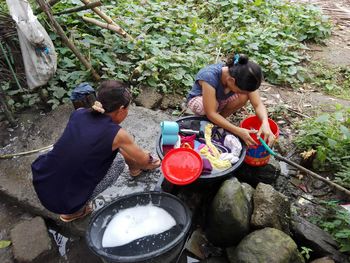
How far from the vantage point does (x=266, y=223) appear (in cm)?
250

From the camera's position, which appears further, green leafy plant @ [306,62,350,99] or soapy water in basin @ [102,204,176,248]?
green leafy plant @ [306,62,350,99]

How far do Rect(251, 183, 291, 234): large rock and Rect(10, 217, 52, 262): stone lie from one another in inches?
66.2

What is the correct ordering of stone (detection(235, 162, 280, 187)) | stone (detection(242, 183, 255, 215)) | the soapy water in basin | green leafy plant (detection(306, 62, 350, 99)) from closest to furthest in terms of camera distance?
the soapy water in basin
stone (detection(242, 183, 255, 215))
stone (detection(235, 162, 280, 187))
green leafy plant (detection(306, 62, 350, 99))

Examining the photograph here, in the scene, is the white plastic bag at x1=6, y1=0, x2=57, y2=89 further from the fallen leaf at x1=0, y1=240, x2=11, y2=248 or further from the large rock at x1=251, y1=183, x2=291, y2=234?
the large rock at x1=251, y1=183, x2=291, y2=234

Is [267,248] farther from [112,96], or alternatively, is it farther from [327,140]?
[327,140]

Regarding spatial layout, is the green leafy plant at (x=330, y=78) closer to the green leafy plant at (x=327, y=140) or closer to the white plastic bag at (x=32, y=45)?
the green leafy plant at (x=327, y=140)

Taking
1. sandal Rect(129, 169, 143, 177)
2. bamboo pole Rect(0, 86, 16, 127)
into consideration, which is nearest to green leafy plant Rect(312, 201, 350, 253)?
sandal Rect(129, 169, 143, 177)

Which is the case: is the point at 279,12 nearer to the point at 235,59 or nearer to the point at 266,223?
the point at 235,59

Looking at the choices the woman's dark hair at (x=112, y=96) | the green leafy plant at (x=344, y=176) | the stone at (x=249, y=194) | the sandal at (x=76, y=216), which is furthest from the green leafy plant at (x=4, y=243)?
the green leafy plant at (x=344, y=176)

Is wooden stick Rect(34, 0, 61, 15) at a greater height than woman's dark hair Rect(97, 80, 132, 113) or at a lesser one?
greater

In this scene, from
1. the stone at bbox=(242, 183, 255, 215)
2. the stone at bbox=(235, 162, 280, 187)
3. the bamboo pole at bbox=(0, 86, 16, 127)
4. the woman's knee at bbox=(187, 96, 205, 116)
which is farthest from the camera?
the bamboo pole at bbox=(0, 86, 16, 127)

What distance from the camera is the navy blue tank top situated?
237 centimetres

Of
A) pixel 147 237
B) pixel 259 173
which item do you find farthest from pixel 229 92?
pixel 147 237

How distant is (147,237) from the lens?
7.81 feet
